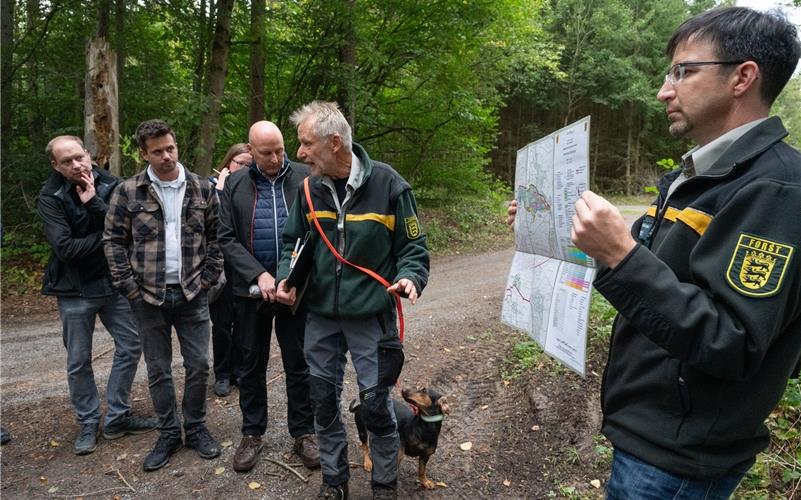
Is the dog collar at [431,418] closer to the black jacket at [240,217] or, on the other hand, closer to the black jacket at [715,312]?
the black jacket at [240,217]

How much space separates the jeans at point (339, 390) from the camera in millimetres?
2967

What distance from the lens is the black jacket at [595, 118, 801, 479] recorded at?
47.1 inches

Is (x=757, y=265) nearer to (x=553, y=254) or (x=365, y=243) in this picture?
(x=553, y=254)

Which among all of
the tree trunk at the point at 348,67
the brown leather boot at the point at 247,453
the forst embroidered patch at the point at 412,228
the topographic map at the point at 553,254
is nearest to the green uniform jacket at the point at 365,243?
the forst embroidered patch at the point at 412,228

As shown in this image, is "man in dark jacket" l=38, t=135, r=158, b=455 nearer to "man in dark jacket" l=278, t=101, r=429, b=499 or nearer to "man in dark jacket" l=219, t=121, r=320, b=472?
"man in dark jacket" l=219, t=121, r=320, b=472

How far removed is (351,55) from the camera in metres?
10.6

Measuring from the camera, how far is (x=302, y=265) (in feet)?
9.96

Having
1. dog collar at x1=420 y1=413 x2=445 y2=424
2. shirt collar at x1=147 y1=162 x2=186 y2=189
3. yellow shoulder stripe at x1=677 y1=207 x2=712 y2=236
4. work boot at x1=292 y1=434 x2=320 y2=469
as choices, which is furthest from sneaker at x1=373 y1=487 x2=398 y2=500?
shirt collar at x1=147 y1=162 x2=186 y2=189

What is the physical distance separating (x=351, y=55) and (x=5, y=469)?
30.5 ft

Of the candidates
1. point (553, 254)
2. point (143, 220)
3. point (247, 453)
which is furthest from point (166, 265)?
point (553, 254)

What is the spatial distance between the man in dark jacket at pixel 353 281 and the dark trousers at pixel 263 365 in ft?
2.04

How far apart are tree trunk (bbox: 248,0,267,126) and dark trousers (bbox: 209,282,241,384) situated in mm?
6590

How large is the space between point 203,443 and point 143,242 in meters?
1.59

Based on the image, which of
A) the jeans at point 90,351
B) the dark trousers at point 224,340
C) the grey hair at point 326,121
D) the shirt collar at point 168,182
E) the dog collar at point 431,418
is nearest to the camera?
the grey hair at point 326,121
